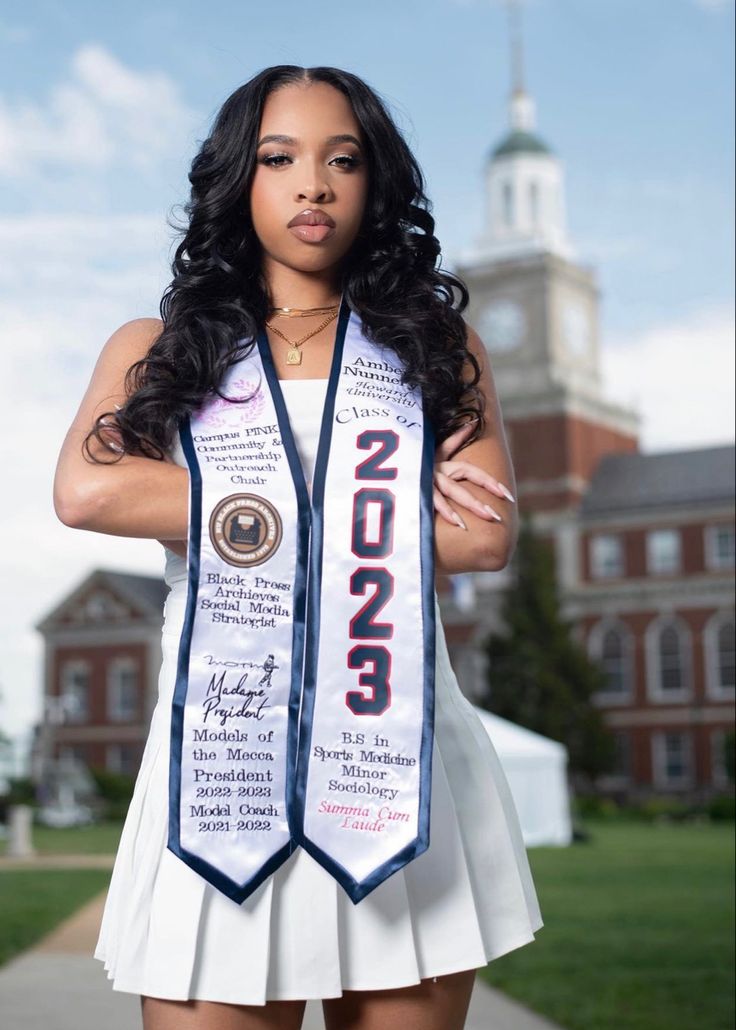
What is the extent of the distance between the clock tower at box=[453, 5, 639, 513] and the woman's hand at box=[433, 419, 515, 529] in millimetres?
40704

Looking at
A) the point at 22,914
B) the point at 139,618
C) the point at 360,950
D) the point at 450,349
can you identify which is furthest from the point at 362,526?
the point at 139,618

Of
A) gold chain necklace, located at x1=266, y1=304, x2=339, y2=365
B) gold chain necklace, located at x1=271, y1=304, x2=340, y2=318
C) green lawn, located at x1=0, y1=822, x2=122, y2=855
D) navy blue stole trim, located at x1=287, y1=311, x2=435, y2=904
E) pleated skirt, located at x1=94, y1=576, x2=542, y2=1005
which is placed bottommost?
green lawn, located at x1=0, y1=822, x2=122, y2=855

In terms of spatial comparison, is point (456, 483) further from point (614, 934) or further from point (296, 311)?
point (614, 934)

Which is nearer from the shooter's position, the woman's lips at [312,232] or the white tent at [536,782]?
the woman's lips at [312,232]

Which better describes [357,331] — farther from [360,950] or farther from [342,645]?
[360,950]

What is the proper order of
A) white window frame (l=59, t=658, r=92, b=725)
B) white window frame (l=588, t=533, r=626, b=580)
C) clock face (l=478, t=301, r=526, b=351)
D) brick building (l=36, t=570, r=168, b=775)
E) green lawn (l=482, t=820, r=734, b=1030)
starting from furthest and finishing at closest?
1. white window frame (l=59, t=658, r=92, b=725)
2. brick building (l=36, t=570, r=168, b=775)
3. clock face (l=478, t=301, r=526, b=351)
4. white window frame (l=588, t=533, r=626, b=580)
5. green lawn (l=482, t=820, r=734, b=1030)

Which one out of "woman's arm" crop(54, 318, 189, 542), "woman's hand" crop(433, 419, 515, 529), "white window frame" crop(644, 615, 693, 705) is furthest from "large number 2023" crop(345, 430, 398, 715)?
"white window frame" crop(644, 615, 693, 705)

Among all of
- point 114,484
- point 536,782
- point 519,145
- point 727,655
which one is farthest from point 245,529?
point 519,145

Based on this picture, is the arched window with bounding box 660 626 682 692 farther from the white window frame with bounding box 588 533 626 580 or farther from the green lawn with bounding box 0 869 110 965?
the green lawn with bounding box 0 869 110 965

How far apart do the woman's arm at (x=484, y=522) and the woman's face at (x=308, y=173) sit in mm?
214

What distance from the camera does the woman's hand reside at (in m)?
1.72

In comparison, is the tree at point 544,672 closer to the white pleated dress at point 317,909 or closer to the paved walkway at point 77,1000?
the paved walkway at point 77,1000

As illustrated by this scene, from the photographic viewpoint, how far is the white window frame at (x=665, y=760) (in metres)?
39.2

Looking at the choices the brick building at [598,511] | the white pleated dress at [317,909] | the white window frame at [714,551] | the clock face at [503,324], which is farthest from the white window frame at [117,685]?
the white pleated dress at [317,909]
